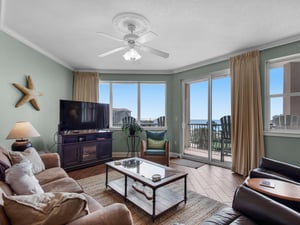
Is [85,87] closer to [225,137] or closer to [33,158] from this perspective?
[33,158]

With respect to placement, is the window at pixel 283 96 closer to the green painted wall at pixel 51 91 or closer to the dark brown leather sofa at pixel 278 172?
the green painted wall at pixel 51 91

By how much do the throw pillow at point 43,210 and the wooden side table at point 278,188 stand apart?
1.74 meters

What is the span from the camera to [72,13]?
7.52ft

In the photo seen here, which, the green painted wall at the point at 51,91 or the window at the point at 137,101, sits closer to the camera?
the green painted wall at the point at 51,91

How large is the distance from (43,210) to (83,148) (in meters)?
3.06

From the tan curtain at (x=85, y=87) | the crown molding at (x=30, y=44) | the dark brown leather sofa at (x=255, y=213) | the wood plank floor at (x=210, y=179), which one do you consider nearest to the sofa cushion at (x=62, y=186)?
the dark brown leather sofa at (x=255, y=213)

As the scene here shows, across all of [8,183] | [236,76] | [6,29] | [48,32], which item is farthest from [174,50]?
[8,183]

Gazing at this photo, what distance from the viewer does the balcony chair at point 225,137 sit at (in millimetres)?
4160

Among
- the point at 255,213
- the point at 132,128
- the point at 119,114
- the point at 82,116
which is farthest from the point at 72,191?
the point at 119,114

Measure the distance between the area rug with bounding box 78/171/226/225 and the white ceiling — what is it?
8.55 ft

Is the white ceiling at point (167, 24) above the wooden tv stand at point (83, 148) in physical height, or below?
above

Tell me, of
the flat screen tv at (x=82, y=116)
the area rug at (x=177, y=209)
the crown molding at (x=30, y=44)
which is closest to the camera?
the area rug at (x=177, y=209)

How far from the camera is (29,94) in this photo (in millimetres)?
3197

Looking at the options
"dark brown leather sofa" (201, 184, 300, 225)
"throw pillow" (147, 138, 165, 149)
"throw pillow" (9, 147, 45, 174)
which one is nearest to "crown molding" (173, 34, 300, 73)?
"throw pillow" (147, 138, 165, 149)
